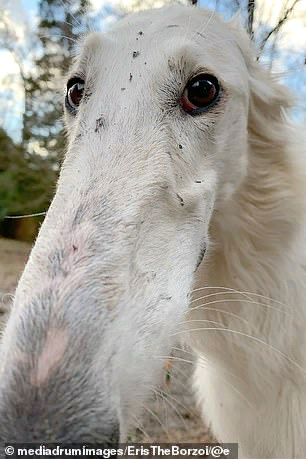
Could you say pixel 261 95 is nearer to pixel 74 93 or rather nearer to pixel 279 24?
pixel 74 93

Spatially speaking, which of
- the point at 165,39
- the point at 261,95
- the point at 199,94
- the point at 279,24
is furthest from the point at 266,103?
the point at 279,24

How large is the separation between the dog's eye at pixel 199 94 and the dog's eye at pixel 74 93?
0.44 metres

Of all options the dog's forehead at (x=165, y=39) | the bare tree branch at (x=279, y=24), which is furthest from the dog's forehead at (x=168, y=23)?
the bare tree branch at (x=279, y=24)

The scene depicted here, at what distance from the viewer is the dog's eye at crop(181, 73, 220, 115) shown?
72.1 inches

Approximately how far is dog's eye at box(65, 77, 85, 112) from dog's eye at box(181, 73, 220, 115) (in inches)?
17.3

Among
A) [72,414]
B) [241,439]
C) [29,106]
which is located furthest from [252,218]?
[29,106]

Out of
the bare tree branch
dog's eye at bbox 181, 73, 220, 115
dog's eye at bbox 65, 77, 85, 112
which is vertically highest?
the bare tree branch

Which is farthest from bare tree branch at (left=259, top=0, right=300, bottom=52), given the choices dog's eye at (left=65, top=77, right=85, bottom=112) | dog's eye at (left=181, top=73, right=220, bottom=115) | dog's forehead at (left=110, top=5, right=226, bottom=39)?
dog's eye at (left=65, top=77, right=85, bottom=112)

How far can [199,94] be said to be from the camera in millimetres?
1867

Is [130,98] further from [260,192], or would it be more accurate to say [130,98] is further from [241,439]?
[241,439]

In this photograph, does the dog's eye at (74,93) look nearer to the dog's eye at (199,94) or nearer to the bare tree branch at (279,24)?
the dog's eye at (199,94)

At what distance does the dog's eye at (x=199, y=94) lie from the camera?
1.83 meters

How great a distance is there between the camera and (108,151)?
1585 mm

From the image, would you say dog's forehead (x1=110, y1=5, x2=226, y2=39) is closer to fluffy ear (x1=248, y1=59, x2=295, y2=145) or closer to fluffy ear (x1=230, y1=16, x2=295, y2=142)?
fluffy ear (x1=230, y1=16, x2=295, y2=142)
